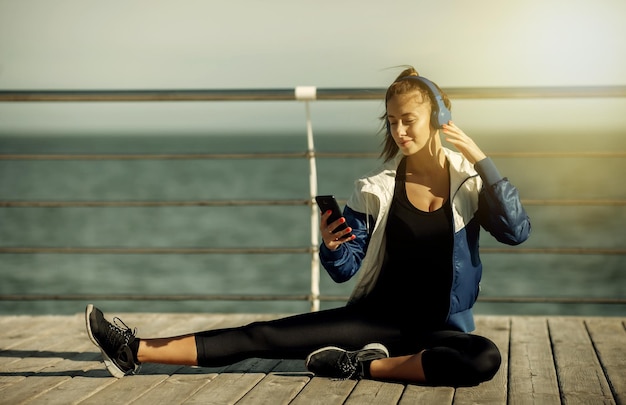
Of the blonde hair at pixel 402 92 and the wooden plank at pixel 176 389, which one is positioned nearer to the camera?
the wooden plank at pixel 176 389

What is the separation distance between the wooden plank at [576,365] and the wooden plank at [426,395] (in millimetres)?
395

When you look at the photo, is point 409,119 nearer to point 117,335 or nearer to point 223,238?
point 117,335

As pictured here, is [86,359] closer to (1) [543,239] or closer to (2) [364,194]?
(2) [364,194]

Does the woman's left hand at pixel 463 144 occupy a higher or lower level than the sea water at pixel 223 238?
higher

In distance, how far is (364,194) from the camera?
11.1ft

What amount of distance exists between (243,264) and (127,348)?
98.6ft

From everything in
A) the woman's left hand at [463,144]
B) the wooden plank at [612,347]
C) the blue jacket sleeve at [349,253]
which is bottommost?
the wooden plank at [612,347]

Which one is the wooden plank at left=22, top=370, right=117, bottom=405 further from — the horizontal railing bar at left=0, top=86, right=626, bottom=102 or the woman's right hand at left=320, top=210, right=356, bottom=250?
the horizontal railing bar at left=0, top=86, right=626, bottom=102

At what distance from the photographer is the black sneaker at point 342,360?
3.36m

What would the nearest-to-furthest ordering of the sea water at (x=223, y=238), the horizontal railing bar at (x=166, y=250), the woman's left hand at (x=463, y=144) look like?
the woman's left hand at (x=463, y=144), the horizontal railing bar at (x=166, y=250), the sea water at (x=223, y=238)

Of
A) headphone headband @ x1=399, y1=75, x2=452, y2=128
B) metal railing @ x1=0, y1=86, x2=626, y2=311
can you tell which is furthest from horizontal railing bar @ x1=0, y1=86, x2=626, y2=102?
headphone headband @ x1=399, y1=75, x2=452, y2=128

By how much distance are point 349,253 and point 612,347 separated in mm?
1485

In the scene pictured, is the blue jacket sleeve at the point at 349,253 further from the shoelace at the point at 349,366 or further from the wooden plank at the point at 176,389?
the wooden plank at the point at 176,389

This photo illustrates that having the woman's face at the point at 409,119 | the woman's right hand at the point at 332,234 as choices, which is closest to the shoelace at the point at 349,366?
the woman's right hand at the point at 332,234
